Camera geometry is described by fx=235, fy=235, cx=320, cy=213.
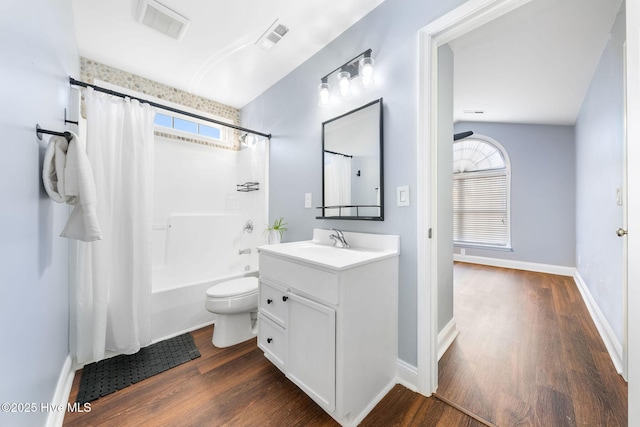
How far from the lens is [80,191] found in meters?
1.02

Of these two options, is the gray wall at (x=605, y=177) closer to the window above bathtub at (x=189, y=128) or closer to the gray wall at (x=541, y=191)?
the gray wall at (x=541, y=191)

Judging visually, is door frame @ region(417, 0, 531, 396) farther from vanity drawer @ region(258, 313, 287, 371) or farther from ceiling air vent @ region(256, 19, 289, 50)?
ceiling air vent @ region(256, 19, 289, 50)

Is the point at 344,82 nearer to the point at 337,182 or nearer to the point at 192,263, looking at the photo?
the point at 337,182

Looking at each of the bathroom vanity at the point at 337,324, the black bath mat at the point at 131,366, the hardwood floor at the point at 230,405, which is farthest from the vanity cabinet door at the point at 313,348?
the black bath mat at the point at 131,366

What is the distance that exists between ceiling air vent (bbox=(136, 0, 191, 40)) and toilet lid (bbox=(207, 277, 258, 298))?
6.82 feet

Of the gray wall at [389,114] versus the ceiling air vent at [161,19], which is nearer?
the gray wall at [389,114]

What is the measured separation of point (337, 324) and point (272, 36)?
2.14 metres

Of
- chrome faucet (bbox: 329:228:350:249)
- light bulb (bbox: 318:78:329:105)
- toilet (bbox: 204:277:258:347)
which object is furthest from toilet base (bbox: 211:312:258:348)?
light bulb (bbox: 318:78:329:105)

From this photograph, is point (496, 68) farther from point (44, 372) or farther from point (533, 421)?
point (44, 372)

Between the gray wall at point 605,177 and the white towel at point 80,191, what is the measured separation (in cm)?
312

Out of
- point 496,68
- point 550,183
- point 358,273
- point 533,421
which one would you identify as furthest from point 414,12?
point 550,183

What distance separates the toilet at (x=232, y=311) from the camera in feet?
6.10

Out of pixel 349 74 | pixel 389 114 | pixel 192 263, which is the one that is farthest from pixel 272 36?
pixel 192 263

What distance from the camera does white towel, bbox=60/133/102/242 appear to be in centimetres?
101
